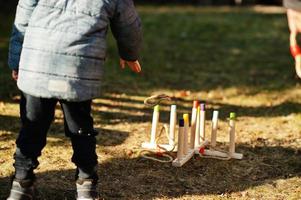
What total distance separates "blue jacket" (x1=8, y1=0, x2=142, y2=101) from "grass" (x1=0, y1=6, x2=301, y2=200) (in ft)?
2.91

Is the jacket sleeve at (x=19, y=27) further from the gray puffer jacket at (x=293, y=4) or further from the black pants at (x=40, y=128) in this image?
the gray puffer jacket at (x=293, y=4)

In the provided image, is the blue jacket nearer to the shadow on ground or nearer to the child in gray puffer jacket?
the child in gray puffer jacket

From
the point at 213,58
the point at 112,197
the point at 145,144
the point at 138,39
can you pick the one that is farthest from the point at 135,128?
the point at 213,58

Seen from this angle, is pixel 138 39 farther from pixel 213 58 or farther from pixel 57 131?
pixel 213 58

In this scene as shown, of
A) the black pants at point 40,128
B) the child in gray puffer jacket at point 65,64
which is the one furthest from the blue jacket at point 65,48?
the black pants at point 40,128

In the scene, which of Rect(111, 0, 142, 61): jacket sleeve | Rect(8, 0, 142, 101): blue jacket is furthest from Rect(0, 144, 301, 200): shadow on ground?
Rect(111, 0, 142, 61): jacket sleeve

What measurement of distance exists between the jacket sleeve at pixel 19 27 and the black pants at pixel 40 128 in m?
0.25

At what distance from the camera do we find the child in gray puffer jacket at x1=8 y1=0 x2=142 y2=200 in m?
3.16

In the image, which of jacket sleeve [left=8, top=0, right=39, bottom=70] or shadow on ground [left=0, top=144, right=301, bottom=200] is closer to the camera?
jacket sleeve [left=8, top=0, right=39, bottom=70]

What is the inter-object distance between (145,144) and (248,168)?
91 cm

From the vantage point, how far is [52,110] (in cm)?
338

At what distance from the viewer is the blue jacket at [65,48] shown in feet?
10.3

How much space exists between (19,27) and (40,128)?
0.62m

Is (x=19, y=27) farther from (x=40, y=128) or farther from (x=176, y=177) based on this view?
(x=176, y=177)
